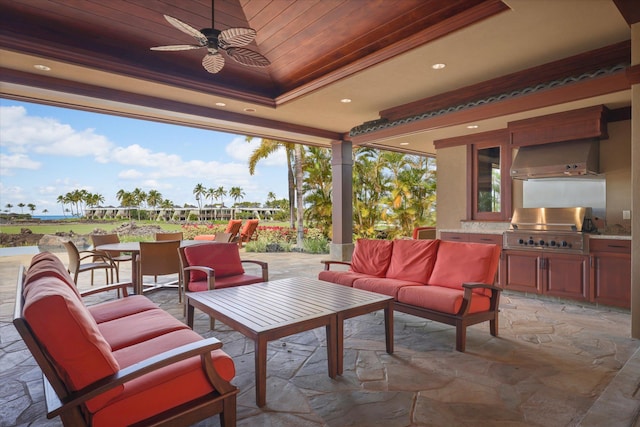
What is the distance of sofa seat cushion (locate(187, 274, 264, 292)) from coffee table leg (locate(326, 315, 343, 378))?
1.57m

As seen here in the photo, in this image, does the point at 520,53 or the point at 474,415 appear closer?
the point at 474,415

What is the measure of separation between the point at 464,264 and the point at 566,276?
2091mm

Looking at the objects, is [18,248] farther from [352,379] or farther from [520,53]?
[520,53]

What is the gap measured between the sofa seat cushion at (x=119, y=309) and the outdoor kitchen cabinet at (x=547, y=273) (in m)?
4.67

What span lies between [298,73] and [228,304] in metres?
3.52

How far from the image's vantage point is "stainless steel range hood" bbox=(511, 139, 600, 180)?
486 cm

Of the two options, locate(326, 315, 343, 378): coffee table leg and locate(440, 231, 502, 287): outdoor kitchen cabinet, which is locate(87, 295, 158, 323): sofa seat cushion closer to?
locate(326, 315, 343, 378): coffee table leg

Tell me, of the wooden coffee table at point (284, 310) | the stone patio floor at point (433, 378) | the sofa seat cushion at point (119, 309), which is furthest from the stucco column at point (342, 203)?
the sofa seat cushion at point (119, 309)

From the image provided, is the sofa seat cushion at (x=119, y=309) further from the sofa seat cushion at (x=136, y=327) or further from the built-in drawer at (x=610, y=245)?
the built-in drawer at (x=610, y=245)

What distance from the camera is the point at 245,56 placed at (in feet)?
12.1

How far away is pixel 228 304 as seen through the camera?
287 centimetres

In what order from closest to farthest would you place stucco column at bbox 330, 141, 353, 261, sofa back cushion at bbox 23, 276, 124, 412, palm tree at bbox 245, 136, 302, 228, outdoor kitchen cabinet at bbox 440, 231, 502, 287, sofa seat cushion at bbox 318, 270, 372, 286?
sofa back cushion at bbox 23, 276, 124, 412 → sofa seat cushion at bbox 318, 270, 372, 286 → outdoor kitchen cabinet at bbox 440, 231, 502, 287 → stucco column at bbox 330, 141, 353, 261 → palm tree at bbox 245, 136, 302, 228

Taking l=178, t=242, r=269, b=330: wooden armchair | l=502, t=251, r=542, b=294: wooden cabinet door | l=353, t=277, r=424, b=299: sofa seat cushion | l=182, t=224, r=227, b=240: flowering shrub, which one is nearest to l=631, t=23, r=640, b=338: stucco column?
l=502, t=251, r=542, b=294: wooden cabinet door

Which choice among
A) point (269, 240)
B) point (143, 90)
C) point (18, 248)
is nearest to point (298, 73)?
point (143, 90)
